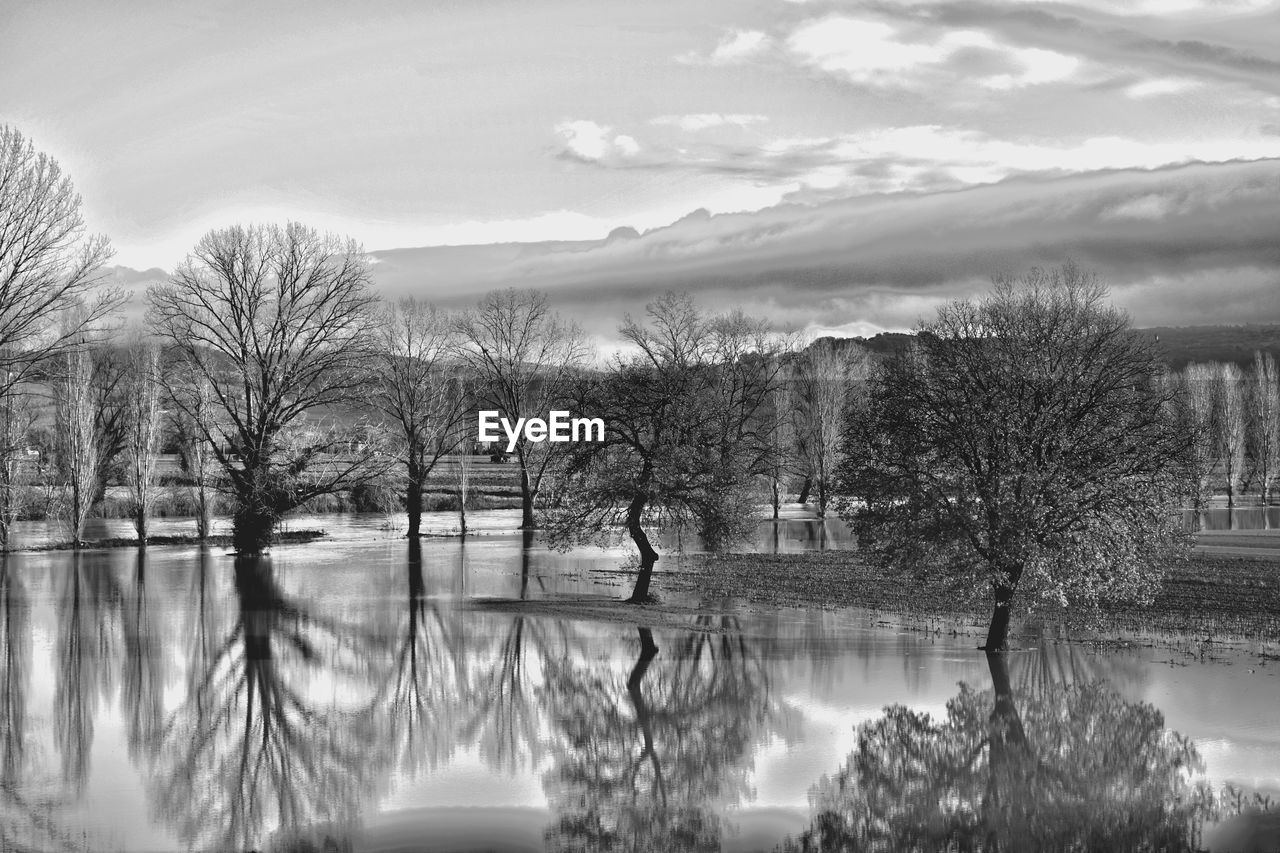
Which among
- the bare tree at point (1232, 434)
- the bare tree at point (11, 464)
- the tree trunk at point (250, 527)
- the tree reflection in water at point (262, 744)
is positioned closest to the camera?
the tree reflection in water at point (262, 744)

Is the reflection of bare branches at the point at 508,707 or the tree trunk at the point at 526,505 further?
the tree trunk at the point at 526,505

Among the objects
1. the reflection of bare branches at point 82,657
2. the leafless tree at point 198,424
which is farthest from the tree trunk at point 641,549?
the leafless tree at point 198,424

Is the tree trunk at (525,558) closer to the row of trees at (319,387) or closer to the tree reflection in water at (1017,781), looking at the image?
the row of trees at (319,387)

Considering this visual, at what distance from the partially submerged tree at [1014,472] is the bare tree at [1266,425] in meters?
91.9

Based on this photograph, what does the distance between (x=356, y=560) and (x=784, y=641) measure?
99.0 ft

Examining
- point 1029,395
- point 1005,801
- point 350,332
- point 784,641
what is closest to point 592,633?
point 784,641

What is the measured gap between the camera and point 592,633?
34250 mm

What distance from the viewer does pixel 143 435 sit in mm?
62688

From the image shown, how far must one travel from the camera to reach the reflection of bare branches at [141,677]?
898 inches

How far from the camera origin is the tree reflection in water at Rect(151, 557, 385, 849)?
1769cm

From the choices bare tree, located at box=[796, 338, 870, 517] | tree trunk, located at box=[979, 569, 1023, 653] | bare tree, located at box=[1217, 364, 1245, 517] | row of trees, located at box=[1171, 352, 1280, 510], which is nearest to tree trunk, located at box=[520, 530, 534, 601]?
tree trunk, located at box=[979, 569, 1023, 653]

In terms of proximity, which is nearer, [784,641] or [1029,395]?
[1029,395]

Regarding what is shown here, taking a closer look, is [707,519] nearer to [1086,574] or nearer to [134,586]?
[1086,574]

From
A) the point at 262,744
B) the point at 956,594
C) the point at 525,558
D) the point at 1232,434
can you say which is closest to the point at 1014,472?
the point at 956,594
